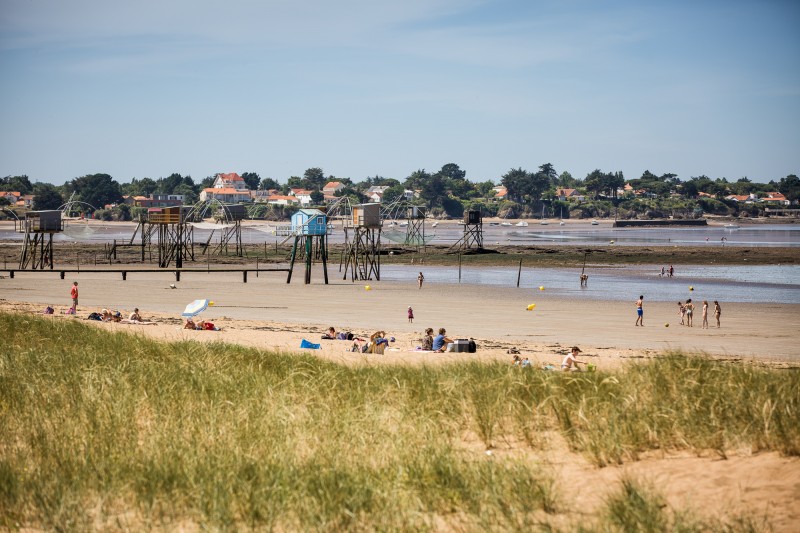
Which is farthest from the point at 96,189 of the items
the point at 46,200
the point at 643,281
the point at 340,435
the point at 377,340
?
the point at 340,435

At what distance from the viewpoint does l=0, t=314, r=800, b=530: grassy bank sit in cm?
757

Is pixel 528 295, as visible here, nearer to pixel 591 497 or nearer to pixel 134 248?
pixel 591 497

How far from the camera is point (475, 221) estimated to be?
252 feet

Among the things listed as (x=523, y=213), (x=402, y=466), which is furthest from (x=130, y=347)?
(x=523, y=213)

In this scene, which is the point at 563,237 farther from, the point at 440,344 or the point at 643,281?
the point at 440,344

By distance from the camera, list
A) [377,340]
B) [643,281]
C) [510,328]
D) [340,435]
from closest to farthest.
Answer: [340,435]
[377,340]
[510,328]
[643,281]

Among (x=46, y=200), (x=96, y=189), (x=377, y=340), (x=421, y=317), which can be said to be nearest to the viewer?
(x=377, y=340)

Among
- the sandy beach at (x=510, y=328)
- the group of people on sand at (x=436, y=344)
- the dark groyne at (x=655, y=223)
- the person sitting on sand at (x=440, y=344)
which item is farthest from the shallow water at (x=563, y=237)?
the person sitting on sand at (x=440, y=344)

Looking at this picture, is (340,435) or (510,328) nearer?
(340,435)

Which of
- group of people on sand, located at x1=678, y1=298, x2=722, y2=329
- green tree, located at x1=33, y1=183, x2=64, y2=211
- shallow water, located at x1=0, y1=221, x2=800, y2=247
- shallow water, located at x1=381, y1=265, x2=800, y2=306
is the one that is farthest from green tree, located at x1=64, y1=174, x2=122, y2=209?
group of people on sand, located at x1=678, y1=298, x2=722, y2=329

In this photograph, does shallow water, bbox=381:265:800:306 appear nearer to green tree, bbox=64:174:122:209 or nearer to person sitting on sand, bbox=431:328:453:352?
person sitting on sand, bbox=431:328:453:352

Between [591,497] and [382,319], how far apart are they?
22.3m

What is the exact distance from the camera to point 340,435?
30.6ft

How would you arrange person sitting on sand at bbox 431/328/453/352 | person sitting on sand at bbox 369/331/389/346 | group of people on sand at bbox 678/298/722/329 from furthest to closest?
group of people on sand at bbox 678/298/722/329 < person sitting on sand at bbox 431/328/453/352 < person sitting on sand at bbox 369/331/389/346
